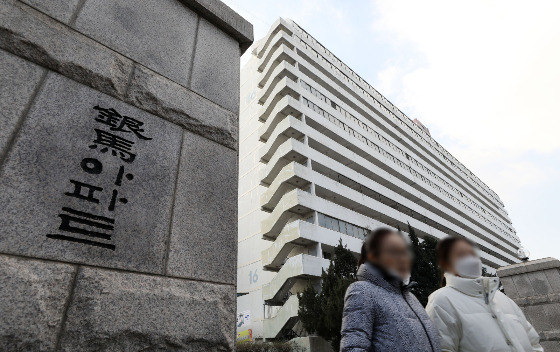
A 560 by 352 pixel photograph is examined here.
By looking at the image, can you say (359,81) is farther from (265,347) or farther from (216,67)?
(216,67)

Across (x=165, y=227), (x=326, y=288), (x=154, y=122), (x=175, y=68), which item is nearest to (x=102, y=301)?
(x=165, y=227)

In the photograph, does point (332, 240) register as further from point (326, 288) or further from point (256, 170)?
point (256, 170)

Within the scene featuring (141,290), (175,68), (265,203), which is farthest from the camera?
(265,203)

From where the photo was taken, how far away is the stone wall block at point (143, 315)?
1.45 m

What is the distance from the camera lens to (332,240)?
57.7 ft

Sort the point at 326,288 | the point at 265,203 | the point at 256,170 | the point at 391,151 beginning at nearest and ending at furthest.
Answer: the point at 326,288 → the point at 265,203 → the point at 256,170 → the point at 391,151

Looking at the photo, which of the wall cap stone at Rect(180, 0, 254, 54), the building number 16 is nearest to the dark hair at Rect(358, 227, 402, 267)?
the wall cap stone at Rect(180, 0, 254, 54)

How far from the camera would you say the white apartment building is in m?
17.5

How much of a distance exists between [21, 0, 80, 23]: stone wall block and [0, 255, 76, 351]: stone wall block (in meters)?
1.73

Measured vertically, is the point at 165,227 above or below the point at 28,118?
below

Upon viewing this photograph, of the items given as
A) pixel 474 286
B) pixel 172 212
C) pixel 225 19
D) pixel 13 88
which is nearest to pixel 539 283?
pixel 474 286

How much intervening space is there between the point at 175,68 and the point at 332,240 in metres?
16.2

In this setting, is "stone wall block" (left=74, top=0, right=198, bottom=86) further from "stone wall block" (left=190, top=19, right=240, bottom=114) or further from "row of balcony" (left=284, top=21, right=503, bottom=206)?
"row of balcony" (left=284, top=21, right=503, bottom=206)

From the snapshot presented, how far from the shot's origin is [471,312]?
1.79 meters
